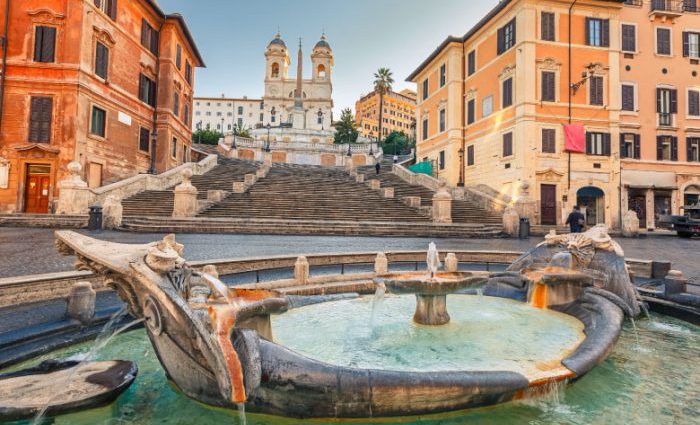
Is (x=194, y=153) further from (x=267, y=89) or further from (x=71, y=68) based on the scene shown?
(x=267, y=89)

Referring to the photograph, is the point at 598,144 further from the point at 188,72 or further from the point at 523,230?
the point at 188,72

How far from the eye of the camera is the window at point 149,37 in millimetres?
27064

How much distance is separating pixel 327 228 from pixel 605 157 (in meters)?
21.0

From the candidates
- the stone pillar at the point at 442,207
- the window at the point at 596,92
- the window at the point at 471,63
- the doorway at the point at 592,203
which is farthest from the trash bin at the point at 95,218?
the window at the point at 596,92

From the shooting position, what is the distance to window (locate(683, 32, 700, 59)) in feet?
89.2

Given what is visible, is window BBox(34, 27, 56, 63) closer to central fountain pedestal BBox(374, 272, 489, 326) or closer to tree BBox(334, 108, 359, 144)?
central fountain pedestal BBox(374, 272, 489, 326)

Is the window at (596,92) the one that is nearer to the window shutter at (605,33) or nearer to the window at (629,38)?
the window shutter at (605,33)

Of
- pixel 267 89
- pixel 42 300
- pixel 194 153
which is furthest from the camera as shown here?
pixel 267 89

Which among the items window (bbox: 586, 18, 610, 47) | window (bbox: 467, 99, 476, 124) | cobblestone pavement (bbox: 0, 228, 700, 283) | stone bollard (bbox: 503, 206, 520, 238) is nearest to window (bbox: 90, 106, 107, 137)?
cobblestone pavement (bbox: 0, 228, 700, 283)

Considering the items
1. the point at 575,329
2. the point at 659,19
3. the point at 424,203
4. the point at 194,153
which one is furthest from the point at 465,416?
the point at 194,153

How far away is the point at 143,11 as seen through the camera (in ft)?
87.7

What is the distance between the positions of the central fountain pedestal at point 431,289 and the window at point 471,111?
27439 mm

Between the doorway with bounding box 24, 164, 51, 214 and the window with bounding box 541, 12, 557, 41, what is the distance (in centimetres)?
3246

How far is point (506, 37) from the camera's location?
86.2ft
